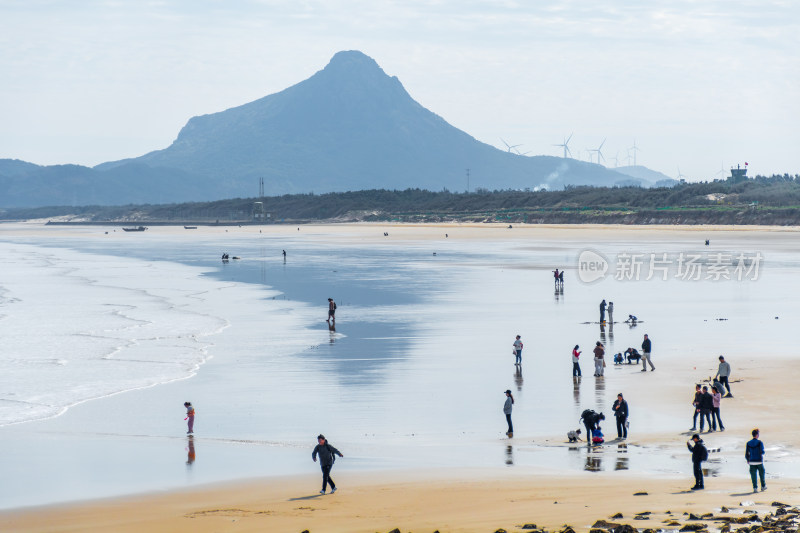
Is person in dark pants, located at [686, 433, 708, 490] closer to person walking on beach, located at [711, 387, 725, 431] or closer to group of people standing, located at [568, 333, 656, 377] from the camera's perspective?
person walking on beach, located at [711, 387, 725, 431]

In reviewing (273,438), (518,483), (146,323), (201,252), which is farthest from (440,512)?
(201,252)

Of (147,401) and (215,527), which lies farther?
(147,401)

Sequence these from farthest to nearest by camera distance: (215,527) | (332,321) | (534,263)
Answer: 1. (534,263)
2. (332,321)
3. (215,527)

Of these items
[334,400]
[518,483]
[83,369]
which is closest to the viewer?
[518,483]

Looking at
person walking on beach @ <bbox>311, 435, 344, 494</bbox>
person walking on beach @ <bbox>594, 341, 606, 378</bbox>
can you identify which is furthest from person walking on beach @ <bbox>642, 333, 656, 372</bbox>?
person walking on beach @ <bbox>311, 435, 344, 494</bbox>

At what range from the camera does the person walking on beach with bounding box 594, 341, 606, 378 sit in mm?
25672

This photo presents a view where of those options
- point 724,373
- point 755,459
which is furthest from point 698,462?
point 724,373

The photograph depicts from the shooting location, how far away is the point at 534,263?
72.3m

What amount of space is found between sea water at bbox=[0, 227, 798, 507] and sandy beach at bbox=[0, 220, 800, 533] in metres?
0.11

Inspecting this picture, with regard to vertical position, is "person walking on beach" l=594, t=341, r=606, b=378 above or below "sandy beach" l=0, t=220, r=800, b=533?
above

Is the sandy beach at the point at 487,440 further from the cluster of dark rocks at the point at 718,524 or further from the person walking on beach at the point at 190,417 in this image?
the person walking on beach at the point at 190,417

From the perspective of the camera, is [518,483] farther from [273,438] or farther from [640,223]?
[640,223]

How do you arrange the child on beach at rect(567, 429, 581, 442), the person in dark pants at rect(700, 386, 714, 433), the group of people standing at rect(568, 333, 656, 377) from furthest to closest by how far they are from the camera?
1. the group of people standing at rect(568, 333, 656, 377)
2. the person in dark pants at rect(700, 386, 714, 433)
3. the child on beach at rect(567, 429, 581, 442)

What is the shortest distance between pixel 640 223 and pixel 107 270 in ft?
321
